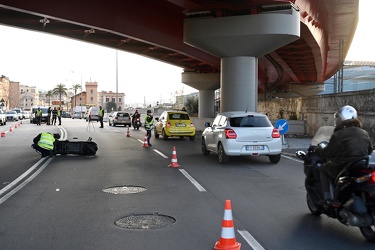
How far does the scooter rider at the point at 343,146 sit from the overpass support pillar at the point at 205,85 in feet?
122

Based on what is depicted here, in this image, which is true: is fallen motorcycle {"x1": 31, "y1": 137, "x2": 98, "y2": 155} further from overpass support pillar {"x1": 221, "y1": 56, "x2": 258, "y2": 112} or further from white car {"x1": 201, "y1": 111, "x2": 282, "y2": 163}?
overpass support pillar {"x1": 221, "y1": 56, "x2": 258, "y2": 112}

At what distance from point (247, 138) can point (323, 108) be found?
1374cm

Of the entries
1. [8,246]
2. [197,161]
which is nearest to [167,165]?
[197,161]

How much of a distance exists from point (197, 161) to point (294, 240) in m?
8.62

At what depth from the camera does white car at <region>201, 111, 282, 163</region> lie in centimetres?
1326

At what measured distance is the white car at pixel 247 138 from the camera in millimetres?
13258

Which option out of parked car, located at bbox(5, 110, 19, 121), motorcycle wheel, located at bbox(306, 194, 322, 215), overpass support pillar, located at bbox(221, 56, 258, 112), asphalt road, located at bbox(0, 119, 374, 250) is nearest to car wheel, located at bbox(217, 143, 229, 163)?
asphalt road, located at bbox(0, 119, 374, 250)

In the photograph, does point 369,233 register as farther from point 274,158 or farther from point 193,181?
point 274,158

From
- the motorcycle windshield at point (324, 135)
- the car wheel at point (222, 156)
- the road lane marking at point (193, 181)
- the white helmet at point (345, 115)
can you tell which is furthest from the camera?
the car wheel at point (222, 156)

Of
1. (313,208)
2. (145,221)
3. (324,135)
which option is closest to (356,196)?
(324,135)

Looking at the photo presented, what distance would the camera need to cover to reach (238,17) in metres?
20.5

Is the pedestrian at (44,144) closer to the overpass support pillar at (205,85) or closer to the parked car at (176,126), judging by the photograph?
the parked car at (176,126)

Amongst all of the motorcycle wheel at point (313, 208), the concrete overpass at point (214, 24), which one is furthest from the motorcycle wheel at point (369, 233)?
the concrete overpass at point (214, 24)

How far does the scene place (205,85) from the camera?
1714 inches
